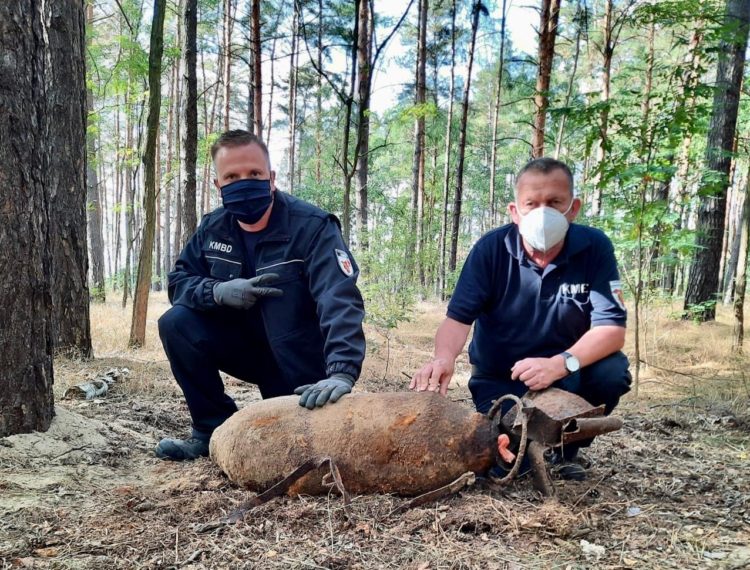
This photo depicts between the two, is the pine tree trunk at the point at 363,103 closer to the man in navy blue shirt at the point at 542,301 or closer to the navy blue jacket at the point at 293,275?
the navy blue jacket at the point at 293,275

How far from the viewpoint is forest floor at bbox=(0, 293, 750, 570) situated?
1.63 meters

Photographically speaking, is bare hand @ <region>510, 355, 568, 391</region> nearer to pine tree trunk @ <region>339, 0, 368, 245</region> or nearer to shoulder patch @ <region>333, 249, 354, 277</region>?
shoulder patch @ <region>333, 249, 354, 277</region>

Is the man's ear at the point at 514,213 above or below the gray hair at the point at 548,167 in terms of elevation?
below

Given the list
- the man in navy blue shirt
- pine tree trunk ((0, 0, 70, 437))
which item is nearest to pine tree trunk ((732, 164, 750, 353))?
the man in navy blue shirt

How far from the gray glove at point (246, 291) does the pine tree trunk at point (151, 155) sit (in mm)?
3779

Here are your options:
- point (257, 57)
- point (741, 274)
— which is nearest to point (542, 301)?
point (741, 274)

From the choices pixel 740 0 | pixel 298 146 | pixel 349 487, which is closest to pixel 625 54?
pixel 740 0

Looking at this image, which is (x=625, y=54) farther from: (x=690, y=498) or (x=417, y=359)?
(x=690, y=498)

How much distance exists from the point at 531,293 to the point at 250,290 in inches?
57.0

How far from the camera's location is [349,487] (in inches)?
83.8

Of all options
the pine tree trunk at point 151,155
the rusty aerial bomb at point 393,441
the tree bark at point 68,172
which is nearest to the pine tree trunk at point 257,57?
the pine tree trunk at point 151,155

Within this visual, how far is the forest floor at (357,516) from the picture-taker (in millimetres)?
1626

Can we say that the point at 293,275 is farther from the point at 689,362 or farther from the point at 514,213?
the point at 689,362

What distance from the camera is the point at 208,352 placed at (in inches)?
115
